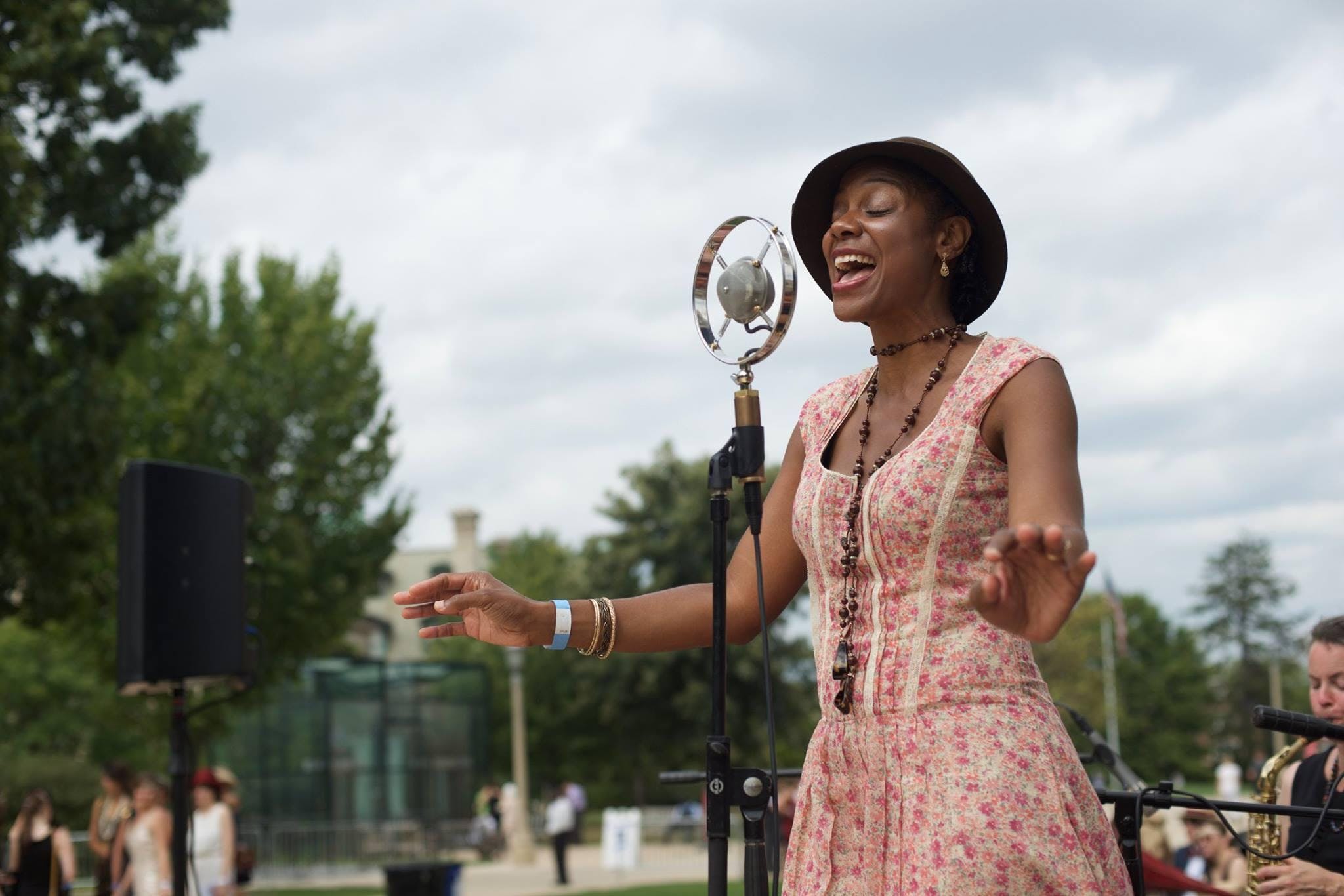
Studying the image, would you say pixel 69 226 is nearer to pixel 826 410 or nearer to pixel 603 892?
pixel 603 892

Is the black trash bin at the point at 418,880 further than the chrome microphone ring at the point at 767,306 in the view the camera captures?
Yes

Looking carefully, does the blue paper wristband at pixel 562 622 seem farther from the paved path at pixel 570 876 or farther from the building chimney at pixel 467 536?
the building chimney at pixel 467 536

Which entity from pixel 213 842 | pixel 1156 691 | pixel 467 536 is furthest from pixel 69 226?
pixel 1156 691

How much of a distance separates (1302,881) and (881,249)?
2348mm

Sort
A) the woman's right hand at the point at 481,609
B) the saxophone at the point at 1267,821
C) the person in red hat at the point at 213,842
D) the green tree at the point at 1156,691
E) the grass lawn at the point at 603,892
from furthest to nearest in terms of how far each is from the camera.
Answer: the green tree at the point at 1156,691, the grass lawn at the point at 603,892, the person in red hat at the point at 213,842, the saxophone at the point at 1267,821, the woman's right hand at the point at 481,609

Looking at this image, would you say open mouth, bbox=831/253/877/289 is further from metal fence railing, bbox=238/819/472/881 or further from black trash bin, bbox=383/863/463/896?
metal fence railing, bbox=238/819/472/881

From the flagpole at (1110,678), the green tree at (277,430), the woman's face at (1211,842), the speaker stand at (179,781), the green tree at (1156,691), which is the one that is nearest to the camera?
the speaker stand at (179,781)

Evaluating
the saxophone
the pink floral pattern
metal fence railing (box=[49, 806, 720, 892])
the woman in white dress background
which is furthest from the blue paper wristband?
metal fence railing (box=[49, 806, 720, 892])

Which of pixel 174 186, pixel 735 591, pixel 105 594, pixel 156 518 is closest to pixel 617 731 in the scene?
pixel 105 594

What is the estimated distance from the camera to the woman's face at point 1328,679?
14.5 feet

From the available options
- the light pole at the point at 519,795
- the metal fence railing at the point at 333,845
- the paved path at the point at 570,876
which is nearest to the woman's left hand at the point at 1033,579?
the paved path at the point at 570,876

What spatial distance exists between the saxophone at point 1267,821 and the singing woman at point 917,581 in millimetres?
1884

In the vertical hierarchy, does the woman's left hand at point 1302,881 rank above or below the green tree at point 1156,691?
above

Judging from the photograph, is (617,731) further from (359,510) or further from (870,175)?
(870,175)
